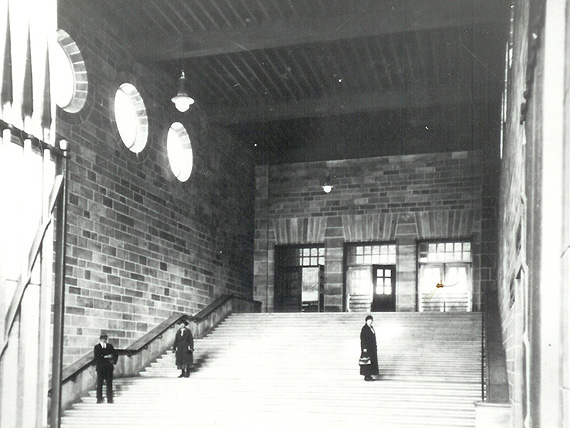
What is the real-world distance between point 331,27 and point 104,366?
7020 mm

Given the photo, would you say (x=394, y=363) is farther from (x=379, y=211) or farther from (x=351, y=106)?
(x=379, y=211)

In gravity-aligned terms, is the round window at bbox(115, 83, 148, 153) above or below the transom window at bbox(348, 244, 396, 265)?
above

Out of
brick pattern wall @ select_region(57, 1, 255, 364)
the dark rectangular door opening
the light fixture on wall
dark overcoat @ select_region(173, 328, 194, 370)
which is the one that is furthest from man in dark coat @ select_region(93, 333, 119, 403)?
the dark rectangular door opening

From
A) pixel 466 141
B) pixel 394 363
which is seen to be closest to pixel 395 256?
pixel 466 141

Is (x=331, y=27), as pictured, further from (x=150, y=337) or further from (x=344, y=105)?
(x=150, y=337)

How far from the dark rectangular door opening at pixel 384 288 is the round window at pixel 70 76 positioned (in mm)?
10966

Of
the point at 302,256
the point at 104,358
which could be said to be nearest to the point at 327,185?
the point at 302,256

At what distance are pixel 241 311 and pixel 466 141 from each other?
24.8ft

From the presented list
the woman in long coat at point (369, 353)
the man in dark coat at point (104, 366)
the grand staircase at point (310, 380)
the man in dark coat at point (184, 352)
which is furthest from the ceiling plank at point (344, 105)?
the man in dark coat at point (104, 366)

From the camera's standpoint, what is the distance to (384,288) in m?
22.2

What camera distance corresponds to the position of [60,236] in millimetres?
6953

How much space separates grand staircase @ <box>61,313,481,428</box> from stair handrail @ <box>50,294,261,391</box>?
1.57 ft

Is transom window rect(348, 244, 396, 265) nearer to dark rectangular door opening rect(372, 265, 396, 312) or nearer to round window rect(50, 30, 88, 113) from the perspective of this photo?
dark rectangular door opening rect(372, 265, 396, 312)

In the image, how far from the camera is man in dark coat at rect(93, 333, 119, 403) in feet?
41.1
